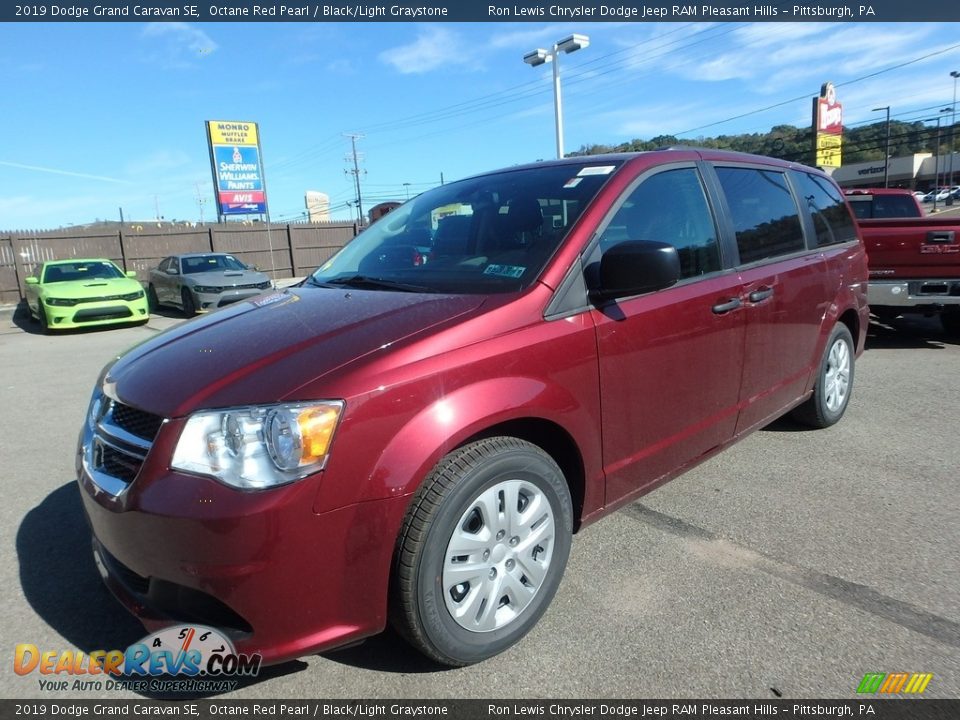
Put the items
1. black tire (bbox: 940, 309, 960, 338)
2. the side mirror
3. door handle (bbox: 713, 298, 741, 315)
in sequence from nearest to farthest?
the side mirror
door handle (bbox: 713, 298, 741, 315)
black tire (bbox: 940, 309, 960, 338)

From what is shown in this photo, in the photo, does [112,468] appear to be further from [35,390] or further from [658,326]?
[35,390]

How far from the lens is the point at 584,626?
2486 mm

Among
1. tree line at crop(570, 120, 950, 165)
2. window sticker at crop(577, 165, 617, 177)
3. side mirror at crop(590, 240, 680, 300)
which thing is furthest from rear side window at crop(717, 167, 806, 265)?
tree line at crop(570, 120, 950, 165)

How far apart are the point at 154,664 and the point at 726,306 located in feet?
9.37

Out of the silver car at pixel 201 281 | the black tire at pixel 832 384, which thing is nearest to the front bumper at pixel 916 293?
the black tire at pixel 832 384

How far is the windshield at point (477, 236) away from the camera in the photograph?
265cm

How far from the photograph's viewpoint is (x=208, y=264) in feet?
49.5

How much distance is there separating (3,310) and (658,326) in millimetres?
19299

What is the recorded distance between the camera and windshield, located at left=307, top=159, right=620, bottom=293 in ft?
8.68

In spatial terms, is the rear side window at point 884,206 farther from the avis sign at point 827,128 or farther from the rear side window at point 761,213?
the avis sign at point 827,128

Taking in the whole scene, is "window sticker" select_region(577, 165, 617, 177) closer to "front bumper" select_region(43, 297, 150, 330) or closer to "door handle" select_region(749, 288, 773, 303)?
"door handle" select_region(749, 288, 773, 303)

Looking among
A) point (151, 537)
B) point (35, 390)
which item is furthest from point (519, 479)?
point (35, 390)

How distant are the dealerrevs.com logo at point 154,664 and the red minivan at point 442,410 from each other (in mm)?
75

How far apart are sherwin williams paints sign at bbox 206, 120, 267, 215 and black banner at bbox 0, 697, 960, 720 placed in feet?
92.4
